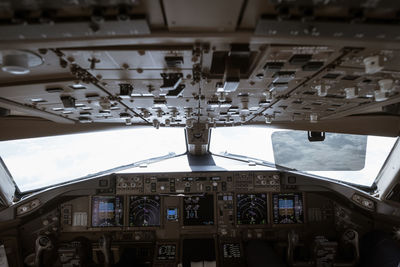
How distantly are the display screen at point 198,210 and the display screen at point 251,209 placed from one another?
49cm

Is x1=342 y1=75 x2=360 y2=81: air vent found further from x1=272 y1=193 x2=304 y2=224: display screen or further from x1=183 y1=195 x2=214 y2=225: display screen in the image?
x1=183 y1=195 x2=214 y2=225: display screen

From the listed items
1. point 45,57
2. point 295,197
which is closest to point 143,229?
point 295,197

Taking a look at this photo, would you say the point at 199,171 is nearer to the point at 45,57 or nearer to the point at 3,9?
the point at 45,57

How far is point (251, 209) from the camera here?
5090mm

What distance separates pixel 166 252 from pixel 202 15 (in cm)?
444

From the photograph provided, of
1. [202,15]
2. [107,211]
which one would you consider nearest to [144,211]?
[107,211]

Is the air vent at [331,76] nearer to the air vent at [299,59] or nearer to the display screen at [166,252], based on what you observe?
the air vent at [299,59]

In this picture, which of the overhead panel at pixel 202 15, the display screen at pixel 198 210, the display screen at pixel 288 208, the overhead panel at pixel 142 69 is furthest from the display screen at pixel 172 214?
the overhead panel at pixel 202 15

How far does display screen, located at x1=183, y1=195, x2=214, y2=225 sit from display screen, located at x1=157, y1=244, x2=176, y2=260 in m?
0.47

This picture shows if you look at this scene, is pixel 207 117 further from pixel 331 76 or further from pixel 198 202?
pixel 331 76

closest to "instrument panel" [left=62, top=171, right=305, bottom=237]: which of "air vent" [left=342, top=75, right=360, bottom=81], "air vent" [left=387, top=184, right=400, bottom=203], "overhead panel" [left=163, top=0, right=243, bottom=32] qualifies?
"air vent" [left=387, top=184, right=400, bottom=203]

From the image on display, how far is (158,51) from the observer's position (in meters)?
1.67

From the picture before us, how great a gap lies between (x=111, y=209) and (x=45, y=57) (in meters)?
3.81

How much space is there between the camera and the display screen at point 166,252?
15.5 ft
